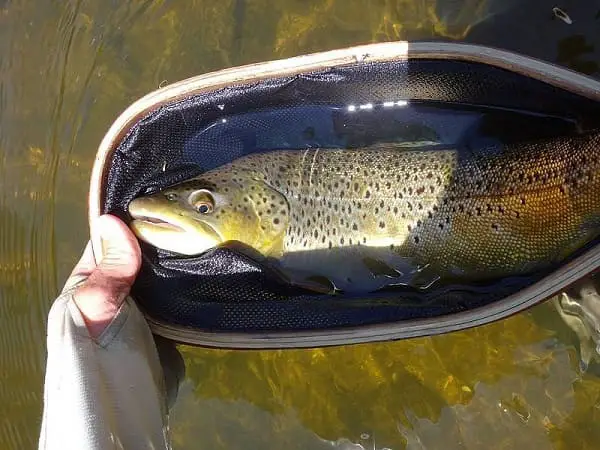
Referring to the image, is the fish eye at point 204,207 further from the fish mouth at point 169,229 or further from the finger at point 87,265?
the finger at point 87,265

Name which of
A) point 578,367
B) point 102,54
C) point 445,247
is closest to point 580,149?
point 445,247

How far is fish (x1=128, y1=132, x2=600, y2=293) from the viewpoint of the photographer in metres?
2.38

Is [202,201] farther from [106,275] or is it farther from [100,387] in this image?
[100,387]

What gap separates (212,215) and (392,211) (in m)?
0.72

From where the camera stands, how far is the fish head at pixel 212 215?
239cm

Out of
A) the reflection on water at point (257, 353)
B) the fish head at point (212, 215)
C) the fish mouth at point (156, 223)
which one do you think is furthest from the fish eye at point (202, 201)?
the reflection on water at point (257, 353)

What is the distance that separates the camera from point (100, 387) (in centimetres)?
191

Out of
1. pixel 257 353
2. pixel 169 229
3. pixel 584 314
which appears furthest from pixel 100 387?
pixel 584 314

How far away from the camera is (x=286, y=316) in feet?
8.02

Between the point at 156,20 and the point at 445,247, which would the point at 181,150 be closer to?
the point at 156,20

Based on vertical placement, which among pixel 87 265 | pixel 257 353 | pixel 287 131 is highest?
pixel 287 131

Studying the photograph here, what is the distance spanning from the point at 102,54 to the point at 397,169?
153 centimetres

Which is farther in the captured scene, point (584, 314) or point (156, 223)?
point (584, 314)

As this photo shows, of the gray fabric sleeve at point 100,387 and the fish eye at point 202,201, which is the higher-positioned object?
the fish eye at point 202,201
